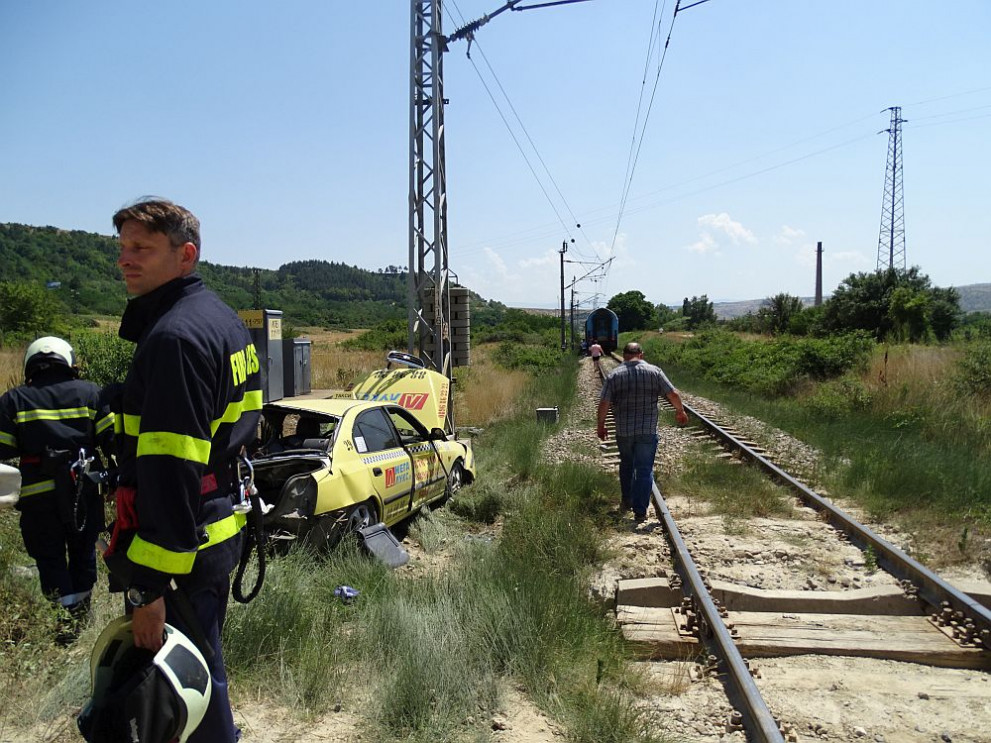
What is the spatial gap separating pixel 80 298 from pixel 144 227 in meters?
83.3

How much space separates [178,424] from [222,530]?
0.48 metres

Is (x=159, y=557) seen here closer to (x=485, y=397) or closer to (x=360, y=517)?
(x=360, y=517)

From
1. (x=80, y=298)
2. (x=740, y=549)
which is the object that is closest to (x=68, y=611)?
(x=740, y=549)

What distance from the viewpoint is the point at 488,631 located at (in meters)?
4.21

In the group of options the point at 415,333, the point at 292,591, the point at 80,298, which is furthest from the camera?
the point at 80,298

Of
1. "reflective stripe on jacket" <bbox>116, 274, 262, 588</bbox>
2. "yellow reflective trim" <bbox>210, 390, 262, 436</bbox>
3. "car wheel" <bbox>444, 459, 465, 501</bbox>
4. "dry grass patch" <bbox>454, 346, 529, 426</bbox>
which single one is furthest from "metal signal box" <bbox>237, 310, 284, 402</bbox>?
"reflective stripe on jacket" <bbox>116, 274, 262, 588</bbox>

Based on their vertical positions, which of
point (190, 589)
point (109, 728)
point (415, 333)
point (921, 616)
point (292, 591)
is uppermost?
point (415, 333)

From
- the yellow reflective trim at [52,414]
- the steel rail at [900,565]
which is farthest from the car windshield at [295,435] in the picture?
the steel rail at [900,565]

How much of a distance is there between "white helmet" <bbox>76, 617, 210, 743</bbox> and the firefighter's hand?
3 cm

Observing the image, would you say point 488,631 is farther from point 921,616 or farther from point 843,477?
point 843,477

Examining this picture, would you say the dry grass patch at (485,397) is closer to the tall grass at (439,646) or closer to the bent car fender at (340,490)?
the bent car fender at (340,490)

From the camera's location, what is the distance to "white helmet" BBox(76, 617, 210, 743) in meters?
1.99

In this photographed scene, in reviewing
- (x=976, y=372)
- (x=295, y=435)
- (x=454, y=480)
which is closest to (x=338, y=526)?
(x=295, y=435)

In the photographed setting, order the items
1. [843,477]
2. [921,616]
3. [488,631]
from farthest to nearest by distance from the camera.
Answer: [843,477], [921,616], [488,631]
